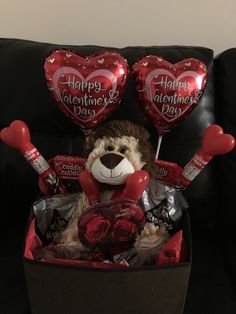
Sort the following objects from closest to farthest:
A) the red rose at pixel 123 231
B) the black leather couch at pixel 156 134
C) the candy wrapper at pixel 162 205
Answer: the red rose at pixel 123 231
the candy wrapper at pixel 162 205
the black leather couch at pixel 156 134

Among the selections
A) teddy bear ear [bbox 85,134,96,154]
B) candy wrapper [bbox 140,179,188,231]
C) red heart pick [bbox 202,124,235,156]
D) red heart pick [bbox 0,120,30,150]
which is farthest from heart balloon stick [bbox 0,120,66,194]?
red heart pick [bbox 202,124,235,156]

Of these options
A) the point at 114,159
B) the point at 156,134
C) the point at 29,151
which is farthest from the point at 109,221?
the point at 156,134

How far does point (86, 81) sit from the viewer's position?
0.83 metres

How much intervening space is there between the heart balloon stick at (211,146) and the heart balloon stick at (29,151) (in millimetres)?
320

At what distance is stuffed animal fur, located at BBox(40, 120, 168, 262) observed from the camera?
2.59ft

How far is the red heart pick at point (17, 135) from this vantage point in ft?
2.73

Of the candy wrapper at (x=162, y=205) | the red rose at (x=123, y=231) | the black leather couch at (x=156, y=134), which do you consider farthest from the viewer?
the black leather couch at (x=156, y=134)

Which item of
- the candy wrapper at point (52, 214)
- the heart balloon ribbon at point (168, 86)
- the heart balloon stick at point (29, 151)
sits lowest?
the candy wrapper at point (52, 214)

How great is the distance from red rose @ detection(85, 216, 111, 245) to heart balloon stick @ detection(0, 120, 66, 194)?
0.64 ft

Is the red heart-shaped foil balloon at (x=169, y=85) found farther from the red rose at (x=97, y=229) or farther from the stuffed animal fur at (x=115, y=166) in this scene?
the red rose at (x=97, y=229)

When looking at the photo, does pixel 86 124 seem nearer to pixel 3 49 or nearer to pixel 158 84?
pixel 158 84

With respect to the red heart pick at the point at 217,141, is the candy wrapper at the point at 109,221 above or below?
below

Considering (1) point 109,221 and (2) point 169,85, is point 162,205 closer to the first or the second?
(1) point 109,221

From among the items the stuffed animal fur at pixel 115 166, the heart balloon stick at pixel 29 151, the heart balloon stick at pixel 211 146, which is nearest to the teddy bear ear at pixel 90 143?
the stuffed animal fur at pixel 115 166
